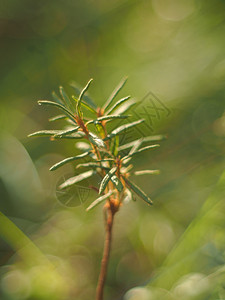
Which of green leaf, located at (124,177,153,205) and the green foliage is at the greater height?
the green foliage

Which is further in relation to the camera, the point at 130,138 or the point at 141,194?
the point at 130,138

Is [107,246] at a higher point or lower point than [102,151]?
lower

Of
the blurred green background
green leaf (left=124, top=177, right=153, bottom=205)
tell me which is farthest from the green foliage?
the blurred green background

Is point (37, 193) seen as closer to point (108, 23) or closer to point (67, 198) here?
point (67, 198)

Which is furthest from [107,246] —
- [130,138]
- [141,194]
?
[130,138]

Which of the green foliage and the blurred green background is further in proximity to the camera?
the blurred green background

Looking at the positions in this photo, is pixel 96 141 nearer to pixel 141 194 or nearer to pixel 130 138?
pixel 141 194

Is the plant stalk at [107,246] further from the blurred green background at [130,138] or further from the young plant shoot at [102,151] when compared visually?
the blurred green background at [130,138]

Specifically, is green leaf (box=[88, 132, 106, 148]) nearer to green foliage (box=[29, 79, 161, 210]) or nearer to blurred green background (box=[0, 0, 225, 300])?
green foliage (box=[29, 79, 161, 210])
